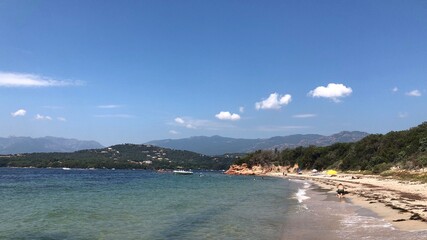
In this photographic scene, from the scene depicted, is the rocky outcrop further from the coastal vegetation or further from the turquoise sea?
the turquoise sea

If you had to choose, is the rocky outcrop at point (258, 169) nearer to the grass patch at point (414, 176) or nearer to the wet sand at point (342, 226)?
the grass patch at point (414, 176)

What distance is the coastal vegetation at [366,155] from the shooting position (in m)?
74.8

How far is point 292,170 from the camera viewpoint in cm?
15162

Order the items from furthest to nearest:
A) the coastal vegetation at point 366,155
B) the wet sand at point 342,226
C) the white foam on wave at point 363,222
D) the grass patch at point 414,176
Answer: the coastal vegetation at point 366,155 < the grass patch at point 414,176 < the white foam on wave at point 363,222 < the wet sand at point 342,226

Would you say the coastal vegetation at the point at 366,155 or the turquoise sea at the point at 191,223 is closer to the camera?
the turquoise sea at the point at 191,223

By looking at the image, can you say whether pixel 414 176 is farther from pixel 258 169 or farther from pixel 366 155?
pixel 258 169

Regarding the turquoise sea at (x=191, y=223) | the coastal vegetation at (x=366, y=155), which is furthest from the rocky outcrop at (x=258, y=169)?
the turquoise sea at (x=191, y=223)

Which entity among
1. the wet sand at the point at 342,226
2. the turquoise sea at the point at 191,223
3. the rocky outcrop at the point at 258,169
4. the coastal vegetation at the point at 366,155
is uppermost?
the coastal vegetation at the point at 366,155

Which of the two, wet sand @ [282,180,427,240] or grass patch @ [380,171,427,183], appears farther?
grass patch @ [380,171,427,183]

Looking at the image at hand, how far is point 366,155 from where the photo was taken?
335 feet

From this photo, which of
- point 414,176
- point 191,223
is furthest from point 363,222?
point 414,176

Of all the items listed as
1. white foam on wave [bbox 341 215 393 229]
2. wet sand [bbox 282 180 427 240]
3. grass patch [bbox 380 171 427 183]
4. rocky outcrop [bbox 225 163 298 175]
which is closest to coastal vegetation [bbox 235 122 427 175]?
rocky outcrop [bbox 225 163 298 175]

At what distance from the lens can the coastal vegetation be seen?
74.8 m

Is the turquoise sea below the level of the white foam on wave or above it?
below
